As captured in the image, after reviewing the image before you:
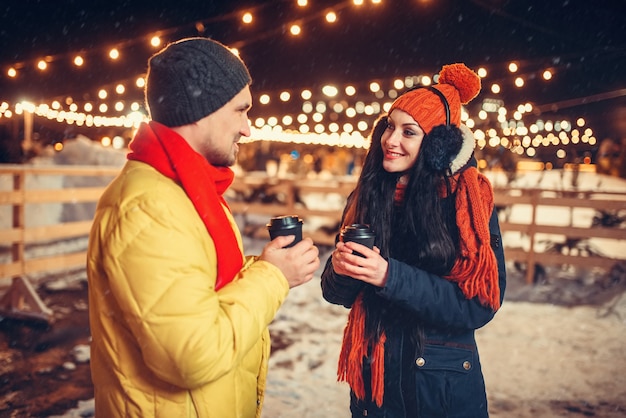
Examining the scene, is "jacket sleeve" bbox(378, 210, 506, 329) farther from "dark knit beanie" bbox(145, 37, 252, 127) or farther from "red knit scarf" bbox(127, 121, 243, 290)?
"dark knit beanie" bbox(145, 37, 252, 127)

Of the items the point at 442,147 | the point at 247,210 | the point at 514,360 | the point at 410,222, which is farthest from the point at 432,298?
the point at 247,210

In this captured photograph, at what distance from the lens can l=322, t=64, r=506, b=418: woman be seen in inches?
72.9

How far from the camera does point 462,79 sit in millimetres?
2119

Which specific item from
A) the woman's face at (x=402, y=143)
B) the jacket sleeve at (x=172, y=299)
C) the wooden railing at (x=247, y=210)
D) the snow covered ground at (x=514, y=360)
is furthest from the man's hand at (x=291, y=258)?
the wooden railing at (x=247, y=210)

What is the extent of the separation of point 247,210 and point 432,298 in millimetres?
7854

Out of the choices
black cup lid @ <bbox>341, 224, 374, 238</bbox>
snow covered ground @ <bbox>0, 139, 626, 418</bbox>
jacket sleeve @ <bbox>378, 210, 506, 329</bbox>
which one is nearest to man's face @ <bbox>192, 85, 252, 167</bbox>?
black cup lid @ <bbox>341, 224, 374, 238</bbox>

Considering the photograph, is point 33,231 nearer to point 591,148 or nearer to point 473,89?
point 473,89

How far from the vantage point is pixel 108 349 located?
4.40 feet

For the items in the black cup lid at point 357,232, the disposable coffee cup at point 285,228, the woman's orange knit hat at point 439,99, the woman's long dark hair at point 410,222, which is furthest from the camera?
the woman's orange knit hat at point 439,99

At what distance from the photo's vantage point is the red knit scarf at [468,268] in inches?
73.5

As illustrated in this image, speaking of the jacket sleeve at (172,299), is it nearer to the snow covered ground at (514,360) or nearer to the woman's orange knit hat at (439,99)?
the woman's orange knit hat at (439,99)

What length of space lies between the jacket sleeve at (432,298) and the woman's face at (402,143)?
0.49 metres

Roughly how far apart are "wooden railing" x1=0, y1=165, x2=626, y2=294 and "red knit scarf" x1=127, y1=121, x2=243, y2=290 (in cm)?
522

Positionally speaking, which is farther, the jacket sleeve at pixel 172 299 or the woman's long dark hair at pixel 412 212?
the woman's long dark hair at pixel 412 212
